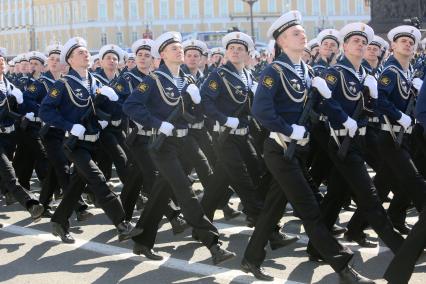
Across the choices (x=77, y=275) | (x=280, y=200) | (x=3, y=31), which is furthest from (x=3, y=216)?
(x=3, y=31)

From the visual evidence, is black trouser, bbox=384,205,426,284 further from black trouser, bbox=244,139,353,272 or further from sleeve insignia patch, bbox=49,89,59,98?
sleeve insignia patch, bbox=49,89,59,98

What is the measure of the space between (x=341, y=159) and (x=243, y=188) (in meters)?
1.40

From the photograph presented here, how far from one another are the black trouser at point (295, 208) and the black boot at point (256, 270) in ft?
0.12

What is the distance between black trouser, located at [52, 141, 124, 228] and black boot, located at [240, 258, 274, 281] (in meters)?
1.67

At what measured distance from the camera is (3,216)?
9320 millimetres

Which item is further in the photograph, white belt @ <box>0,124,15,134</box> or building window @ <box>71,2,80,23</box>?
building window @ <box>71,2,80,23</box>

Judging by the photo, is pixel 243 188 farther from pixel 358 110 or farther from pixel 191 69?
pixel 191 69

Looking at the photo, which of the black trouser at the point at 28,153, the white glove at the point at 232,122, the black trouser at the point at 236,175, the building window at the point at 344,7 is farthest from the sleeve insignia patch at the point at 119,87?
the building window at the point at 344,7

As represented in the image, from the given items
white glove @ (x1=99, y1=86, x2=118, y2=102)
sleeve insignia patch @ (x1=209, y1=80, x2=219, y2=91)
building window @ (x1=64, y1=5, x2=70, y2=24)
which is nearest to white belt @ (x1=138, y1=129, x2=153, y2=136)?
white glove @ (x1=99, y1=86, x2=118, y2=102)

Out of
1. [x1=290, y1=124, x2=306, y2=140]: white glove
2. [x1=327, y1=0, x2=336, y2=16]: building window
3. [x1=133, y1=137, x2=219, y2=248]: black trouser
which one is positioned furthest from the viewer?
[x1=327, y1=0, x2=336, y2=16]: building window

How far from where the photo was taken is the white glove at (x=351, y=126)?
20.5 ft

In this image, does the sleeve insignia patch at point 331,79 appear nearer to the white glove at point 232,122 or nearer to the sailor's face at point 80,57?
the white glove at point 232,122

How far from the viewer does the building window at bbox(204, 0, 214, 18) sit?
289ft

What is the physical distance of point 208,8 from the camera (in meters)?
88.6
